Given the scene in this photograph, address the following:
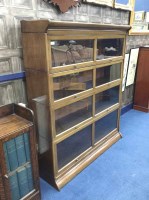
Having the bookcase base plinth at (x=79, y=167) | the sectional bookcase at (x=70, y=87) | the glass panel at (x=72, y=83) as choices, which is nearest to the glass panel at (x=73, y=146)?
the sectional bookcase at (x=70, y=87)

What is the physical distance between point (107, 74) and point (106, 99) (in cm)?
34

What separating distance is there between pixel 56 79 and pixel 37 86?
18 cm

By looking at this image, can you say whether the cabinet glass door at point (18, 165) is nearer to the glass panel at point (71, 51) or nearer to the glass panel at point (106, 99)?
the glass panel at point (71, 51)

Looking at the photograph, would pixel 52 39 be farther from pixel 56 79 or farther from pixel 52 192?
pixel 52 192

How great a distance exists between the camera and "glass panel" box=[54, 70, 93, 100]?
1642mm

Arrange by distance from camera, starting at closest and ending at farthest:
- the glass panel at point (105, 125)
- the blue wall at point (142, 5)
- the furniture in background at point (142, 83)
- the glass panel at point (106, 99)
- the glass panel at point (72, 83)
→ 1. the glass panel at point (72, 83)
2. the glass panel at point (106, 99)
3. the glass panel at point (105, 125)
4. the blue wall at point (142, 5)
5. the furniture in background at point (142, 83)

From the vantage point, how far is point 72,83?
1802 mm

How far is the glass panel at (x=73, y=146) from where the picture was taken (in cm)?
188

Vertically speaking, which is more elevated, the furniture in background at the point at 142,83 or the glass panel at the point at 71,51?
the glass panel at the point at 71,51

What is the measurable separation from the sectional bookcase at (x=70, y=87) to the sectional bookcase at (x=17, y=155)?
20 cm

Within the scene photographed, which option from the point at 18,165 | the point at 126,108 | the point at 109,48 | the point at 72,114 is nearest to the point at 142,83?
the point at 126,108

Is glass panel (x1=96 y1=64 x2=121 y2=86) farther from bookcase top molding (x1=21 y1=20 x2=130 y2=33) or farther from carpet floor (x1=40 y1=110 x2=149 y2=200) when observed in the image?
carpet floor (x1=40 y1=110 x2=149 y2=200)

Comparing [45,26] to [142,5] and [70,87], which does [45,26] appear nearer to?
[70,87]

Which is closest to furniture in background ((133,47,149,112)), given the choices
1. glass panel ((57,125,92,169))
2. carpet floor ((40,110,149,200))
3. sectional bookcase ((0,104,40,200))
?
carpet floor ((40,110,149,200))
